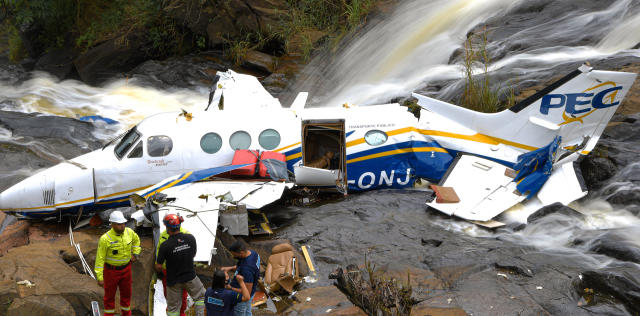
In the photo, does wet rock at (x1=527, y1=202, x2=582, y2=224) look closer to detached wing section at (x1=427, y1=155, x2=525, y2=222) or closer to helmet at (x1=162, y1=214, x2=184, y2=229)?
detached wing section at (x1=427, y1=155, x2=525, y2=222)

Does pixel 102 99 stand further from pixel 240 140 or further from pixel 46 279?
pixel 46 279

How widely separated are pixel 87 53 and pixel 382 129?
19.3 metres

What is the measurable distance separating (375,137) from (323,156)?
184cm

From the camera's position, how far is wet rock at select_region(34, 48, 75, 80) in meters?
27.1

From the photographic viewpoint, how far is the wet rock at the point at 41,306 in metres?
7.20

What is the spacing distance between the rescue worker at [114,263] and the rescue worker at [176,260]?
0.59 m

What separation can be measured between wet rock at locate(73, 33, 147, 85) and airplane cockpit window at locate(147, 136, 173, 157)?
14983 millimetres

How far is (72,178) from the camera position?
1205cm

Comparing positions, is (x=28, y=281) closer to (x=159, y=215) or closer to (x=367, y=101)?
(x=159, y=215)

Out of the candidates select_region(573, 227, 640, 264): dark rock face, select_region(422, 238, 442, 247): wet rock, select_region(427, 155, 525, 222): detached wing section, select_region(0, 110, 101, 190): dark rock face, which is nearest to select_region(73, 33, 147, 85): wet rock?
select_region(0, 110, 101, 190): dark rock face

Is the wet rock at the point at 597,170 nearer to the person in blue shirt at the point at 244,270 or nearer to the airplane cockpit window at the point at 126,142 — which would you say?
the person in blue shirt at the point at 244,270

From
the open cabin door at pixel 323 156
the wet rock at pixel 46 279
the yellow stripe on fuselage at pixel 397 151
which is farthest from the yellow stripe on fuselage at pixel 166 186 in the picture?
the yellow stripe on fuselage at pixel 397 151

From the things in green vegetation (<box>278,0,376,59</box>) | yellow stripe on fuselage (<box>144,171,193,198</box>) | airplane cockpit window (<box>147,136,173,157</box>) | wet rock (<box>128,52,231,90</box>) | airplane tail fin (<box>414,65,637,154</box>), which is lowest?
yellow stripe on fuselage (<box>144,171,193,198</box>)

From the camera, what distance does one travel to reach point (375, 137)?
44.1ft
